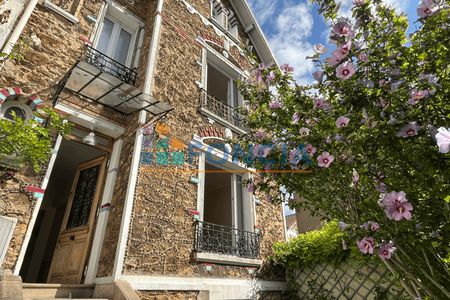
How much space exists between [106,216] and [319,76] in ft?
12.7

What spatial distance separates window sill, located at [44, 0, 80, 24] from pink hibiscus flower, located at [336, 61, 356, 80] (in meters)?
5.25

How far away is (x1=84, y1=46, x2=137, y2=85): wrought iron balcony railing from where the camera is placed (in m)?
5.40

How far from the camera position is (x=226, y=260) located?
5.25 meters

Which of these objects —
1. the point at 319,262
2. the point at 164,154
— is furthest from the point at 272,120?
the point at 319,262

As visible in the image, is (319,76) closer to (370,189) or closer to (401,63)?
(401,63)

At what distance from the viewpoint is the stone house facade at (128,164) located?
4.09 meters

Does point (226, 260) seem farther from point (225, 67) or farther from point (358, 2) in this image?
point (225, 67)

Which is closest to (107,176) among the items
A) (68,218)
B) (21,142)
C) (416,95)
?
(68,218)

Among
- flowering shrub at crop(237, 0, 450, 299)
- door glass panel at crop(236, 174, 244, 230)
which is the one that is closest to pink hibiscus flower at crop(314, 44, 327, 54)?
flowering shrub at crop(237, 0, 450, 299)

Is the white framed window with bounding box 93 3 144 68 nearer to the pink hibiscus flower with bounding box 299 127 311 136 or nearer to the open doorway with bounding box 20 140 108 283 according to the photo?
the open doorway with bounding box 20 140 108 283

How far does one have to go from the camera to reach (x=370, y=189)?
279 centimetres

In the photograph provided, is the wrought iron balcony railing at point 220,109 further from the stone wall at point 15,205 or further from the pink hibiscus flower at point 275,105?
the stone wall at point 15,205

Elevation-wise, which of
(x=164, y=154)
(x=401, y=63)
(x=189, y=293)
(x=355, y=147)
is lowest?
(x=189, y=293)

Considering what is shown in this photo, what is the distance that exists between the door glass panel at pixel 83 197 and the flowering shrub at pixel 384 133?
12.0ft
